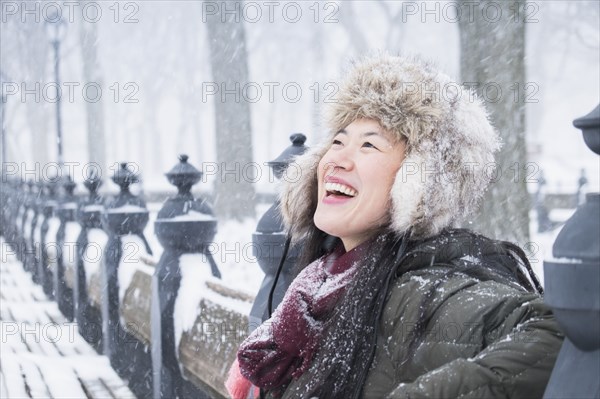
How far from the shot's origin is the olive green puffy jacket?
1.68 meters

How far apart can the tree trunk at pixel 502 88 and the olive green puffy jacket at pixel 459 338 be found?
555 centimetres

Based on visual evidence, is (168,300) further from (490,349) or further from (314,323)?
(490,349)

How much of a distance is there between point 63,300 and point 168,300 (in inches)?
186

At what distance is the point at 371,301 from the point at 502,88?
5.94 m

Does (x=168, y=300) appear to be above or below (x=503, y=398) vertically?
below

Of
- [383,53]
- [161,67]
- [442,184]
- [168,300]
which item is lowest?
[168,300]

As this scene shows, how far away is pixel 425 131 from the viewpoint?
2414 millimetres

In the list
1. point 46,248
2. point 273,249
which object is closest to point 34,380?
point 273,249

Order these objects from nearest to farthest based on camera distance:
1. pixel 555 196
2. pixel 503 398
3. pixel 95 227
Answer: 1. pixel 503 398
2. pixel 95 227
3. pixel 555 196

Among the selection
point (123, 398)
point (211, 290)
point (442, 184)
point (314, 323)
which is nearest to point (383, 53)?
point (442, 184)

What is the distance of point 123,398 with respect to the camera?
18.6 feet

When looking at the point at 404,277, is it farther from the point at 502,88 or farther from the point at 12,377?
the point at 502,88

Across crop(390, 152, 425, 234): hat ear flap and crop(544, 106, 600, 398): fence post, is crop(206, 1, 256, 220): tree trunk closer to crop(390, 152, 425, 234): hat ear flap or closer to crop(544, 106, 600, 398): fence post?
crop(390, 152, 425, 234): hat ear flap

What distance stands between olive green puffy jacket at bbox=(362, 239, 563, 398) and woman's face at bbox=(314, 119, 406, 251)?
310 mm
